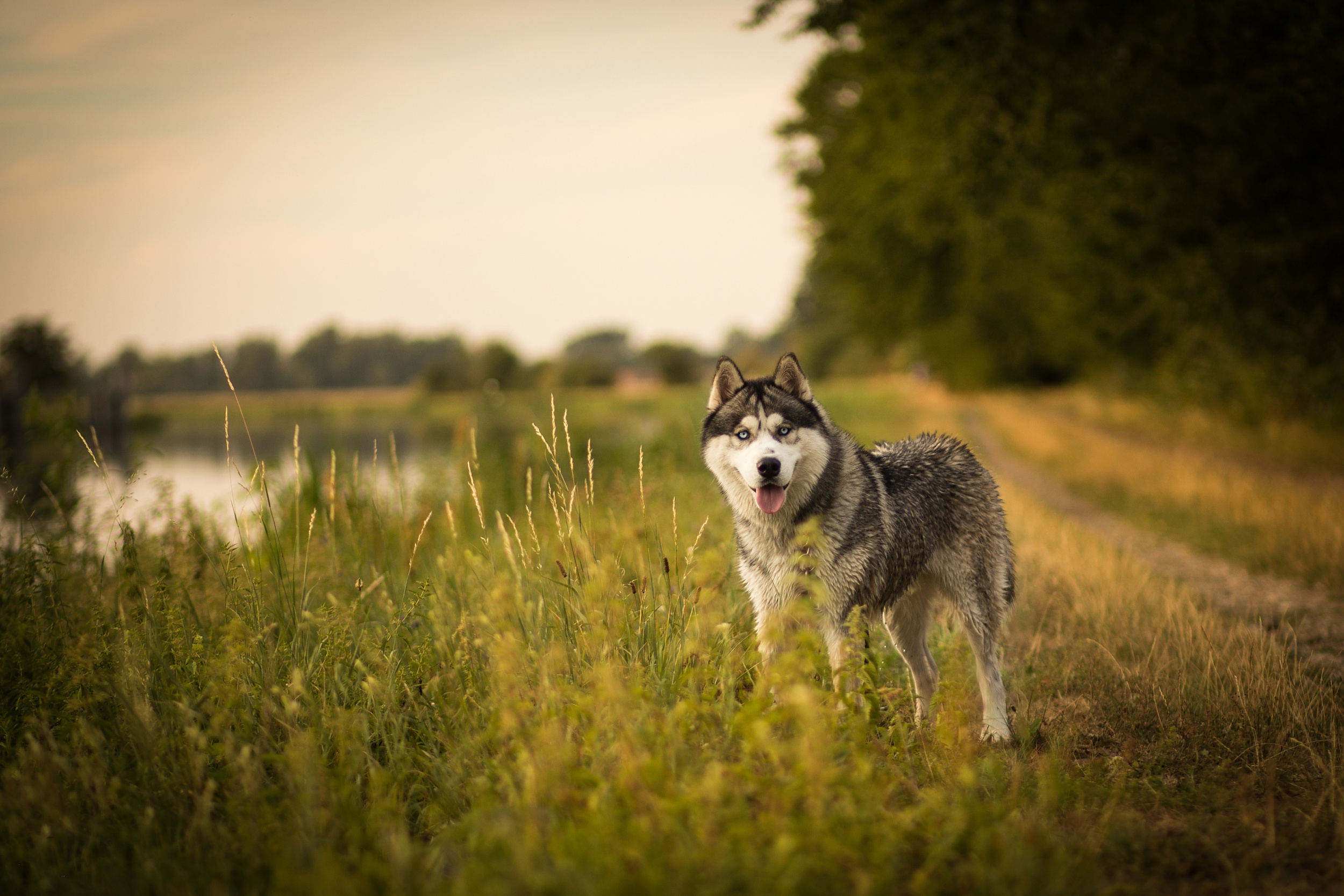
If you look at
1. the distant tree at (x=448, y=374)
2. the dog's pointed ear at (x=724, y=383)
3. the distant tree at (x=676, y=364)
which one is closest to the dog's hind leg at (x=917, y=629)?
the dog's pointed ear at (x=724, y=383)

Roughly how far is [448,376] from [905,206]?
3290cm

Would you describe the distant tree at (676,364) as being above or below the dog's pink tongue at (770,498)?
above

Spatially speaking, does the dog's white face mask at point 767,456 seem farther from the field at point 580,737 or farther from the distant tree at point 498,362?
the distant tree at point 498,362

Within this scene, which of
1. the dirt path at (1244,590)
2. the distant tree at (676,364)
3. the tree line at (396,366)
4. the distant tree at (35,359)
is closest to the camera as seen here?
the dirt path at (1244,590)

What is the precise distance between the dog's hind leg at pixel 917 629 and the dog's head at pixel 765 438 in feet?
3.48

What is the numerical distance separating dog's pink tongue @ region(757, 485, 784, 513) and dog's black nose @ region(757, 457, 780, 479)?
12 cm

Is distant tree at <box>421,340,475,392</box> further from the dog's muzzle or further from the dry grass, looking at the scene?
the dog's muzzle

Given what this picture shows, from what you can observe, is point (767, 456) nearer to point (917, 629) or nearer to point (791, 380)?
point (791, 380)

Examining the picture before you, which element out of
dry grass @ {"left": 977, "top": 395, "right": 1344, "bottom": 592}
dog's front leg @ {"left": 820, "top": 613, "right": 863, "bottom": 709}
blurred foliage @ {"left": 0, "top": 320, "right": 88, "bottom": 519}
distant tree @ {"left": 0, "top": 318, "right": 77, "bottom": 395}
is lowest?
dry grass @ {"left": 977, "top": 395, "right": 1344, "bottom": 592}

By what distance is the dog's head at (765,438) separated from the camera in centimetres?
366

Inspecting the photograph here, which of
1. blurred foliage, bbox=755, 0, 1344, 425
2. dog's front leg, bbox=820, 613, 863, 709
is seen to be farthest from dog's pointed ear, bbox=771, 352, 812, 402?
blurred foliage, bbox=755, 0, 1344, 425

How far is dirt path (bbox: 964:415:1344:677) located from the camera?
16.5 ft

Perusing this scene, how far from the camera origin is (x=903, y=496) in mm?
4230

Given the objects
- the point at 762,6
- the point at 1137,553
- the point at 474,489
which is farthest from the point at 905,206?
the point at 474,489
